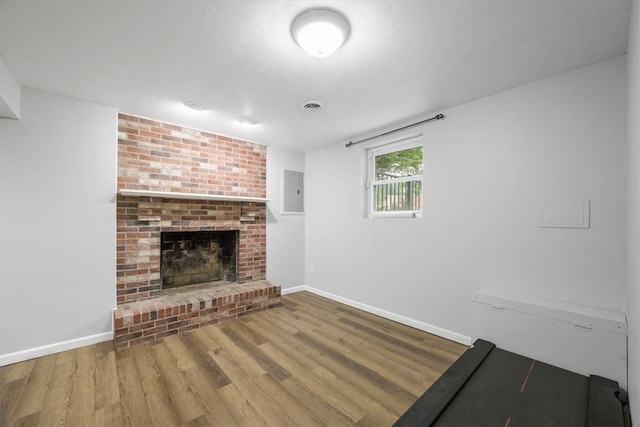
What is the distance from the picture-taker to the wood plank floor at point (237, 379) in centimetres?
171

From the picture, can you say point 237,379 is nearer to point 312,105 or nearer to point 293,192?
point 312,105

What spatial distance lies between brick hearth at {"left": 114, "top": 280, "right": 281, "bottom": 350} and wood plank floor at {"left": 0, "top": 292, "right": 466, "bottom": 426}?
129 millimetres

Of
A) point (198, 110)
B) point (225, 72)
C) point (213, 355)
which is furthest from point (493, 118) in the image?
point (213, 355)

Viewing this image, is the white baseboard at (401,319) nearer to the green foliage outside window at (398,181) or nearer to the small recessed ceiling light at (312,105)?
the green foliage outside window at (398,181)

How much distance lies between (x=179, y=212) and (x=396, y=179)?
9.08 feet

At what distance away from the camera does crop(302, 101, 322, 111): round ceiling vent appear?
2.69m

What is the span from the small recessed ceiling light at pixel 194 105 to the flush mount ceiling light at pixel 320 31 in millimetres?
1497

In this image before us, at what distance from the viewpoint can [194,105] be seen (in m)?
2.75

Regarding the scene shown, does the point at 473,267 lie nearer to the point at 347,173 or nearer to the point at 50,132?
the point at 347,173

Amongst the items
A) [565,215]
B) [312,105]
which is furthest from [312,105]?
[565,215]

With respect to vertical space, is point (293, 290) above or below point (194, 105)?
below

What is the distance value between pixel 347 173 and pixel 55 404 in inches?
142

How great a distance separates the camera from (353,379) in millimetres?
2082

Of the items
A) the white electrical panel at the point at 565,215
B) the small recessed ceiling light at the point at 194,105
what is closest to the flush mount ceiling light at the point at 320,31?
the small recessed ceiling light at the point at 194,105
